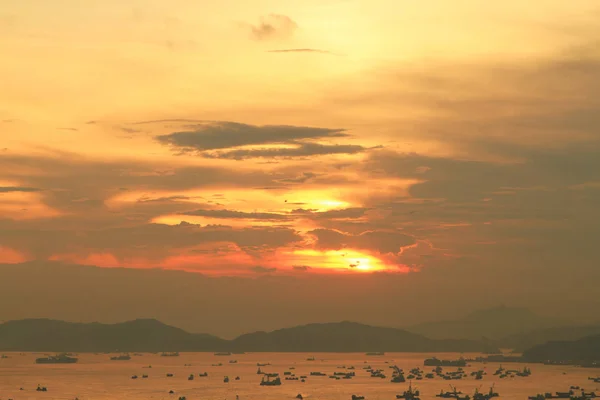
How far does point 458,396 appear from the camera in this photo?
160m

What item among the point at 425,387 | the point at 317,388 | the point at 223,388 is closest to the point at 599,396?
the point at 425,387

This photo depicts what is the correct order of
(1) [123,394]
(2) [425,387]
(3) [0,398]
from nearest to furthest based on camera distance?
(3) [0,398]
(1) [123,394]
(2) [425,387]

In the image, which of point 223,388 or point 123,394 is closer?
point 123,394

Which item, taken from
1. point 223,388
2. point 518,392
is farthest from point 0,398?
point 518,392

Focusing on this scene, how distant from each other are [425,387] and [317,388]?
93.3ft

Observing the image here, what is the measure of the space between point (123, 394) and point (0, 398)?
81.8ft

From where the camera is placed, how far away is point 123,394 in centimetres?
16988

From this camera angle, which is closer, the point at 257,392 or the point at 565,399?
the point at 565,399

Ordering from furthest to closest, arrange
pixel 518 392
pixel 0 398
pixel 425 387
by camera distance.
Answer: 1. pixel 425 387
2. pixel 518 392
3. pixel 0 398

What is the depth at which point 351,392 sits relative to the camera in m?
176

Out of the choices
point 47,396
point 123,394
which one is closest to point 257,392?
point 123,394

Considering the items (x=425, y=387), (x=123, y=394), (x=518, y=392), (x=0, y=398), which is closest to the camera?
(x=0, y=398)

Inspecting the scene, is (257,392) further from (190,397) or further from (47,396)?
(47,396)

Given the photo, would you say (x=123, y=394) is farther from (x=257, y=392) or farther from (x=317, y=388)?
(x=317, y=388)
